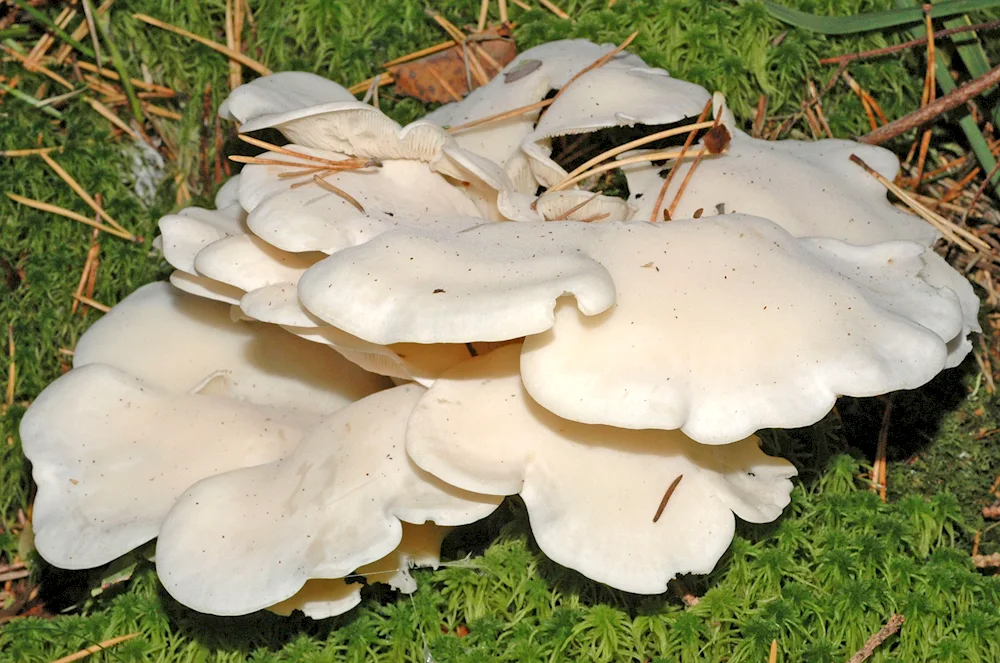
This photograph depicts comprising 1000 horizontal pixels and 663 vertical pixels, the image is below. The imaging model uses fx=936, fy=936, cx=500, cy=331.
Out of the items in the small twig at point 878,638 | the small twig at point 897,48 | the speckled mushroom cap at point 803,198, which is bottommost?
the small twig at point 878,638

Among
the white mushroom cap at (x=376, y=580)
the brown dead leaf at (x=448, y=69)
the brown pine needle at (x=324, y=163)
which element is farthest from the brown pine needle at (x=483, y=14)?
the white mushroom cap at (x=376, y=580)

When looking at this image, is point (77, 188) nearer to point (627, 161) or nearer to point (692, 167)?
point (627, 161)

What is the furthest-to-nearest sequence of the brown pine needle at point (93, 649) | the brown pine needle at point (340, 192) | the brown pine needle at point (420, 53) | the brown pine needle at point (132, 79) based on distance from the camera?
the brown pine needle at point (132, 79), the brown pine needle at point (420, 53), the brown pine needle at point (93, 649), the brown pine needle at point (340, 192)

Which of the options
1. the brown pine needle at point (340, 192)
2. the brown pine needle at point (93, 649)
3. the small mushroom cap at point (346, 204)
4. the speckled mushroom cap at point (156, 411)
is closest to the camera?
the small mushroom cap at point (346, 204)

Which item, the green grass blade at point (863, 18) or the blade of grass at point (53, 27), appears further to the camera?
the blade of grass at point (53, 27)

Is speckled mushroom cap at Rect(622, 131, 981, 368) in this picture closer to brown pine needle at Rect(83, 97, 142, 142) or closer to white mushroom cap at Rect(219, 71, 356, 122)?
white mushroom cap at Rect(219, 71, 356, 122)

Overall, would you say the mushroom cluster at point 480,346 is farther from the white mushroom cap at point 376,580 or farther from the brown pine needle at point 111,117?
the brown pine needle at point 111,117
